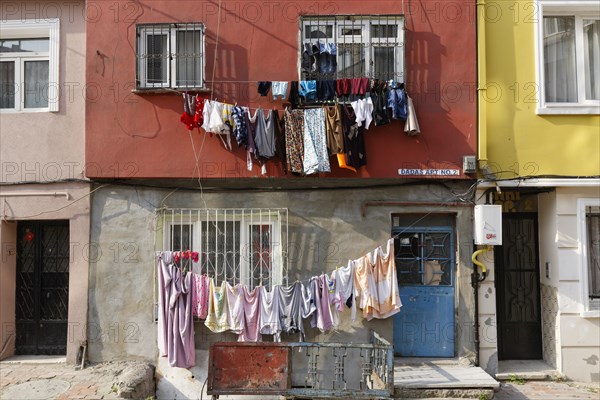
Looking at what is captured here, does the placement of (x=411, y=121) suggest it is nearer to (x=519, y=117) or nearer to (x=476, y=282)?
(x=519, y=117)

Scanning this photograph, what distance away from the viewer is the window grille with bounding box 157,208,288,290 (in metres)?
8.88

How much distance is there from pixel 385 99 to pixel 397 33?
1.18m

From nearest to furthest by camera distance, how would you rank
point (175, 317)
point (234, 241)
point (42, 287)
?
1. point (175, 317)
2. point (234, 241)
3. point (42, 287)

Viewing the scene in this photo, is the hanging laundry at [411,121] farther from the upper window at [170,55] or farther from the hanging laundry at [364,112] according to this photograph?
the upper window at [170,55]

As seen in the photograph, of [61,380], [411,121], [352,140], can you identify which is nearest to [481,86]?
[411,121]

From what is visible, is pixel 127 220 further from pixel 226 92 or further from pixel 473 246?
pixel 473 246

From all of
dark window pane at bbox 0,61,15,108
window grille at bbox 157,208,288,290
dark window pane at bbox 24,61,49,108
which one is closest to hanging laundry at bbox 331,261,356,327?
window grille at bbox 157,208,288,290

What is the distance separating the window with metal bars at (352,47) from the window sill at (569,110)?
2355 millimetres

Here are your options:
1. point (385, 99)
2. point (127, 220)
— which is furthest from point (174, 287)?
point (385, 99)

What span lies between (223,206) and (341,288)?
227 cm

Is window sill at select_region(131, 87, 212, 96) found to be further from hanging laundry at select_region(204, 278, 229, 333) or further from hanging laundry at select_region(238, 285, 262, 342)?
hanging laundry at select_region(238, 285, 262, 342)

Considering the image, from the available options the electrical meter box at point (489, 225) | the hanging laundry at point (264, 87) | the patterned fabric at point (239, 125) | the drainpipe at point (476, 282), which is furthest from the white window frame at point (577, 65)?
the patterned fabric at point (239, 125)

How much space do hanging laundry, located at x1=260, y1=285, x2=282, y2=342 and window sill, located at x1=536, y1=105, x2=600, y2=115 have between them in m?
5.06

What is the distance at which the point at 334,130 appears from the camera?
8.61 meters
